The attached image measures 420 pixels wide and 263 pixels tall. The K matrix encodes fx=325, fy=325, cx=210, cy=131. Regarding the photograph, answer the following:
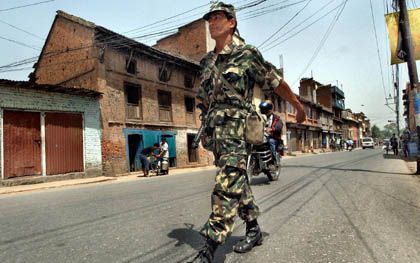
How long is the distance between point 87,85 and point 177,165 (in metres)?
7.14

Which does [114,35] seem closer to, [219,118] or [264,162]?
[264,162]

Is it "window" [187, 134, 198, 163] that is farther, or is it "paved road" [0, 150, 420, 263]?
"window" [187, 134, 198, 163]

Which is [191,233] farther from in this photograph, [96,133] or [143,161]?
[96,133]

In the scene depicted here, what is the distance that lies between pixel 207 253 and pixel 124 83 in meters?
16.0

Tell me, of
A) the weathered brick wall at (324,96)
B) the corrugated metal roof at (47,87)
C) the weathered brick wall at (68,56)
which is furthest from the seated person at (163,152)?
the weathered brick wall at (324,96)

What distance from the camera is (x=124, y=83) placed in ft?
56.3

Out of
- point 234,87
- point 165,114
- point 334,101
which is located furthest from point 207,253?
point 334,101

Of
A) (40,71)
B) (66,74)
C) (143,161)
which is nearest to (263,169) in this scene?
(143,161)

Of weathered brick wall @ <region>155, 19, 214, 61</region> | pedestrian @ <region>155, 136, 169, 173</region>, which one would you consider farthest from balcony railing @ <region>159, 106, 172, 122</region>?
weathered brick wall @ <region>155, 19, 214, 61</region>

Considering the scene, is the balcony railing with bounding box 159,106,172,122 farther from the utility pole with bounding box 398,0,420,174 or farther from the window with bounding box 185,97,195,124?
the utility pole with bounding box 398,0,420,174

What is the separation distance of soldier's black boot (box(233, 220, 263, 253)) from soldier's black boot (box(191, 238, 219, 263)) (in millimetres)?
495

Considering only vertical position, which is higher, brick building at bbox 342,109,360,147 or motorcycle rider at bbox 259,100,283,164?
brick building at bbox 342,109,360,147

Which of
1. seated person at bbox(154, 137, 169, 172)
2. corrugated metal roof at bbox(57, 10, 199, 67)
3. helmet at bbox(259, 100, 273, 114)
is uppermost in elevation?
corrugated metal roof at bbox(57, 10, 199, 67)

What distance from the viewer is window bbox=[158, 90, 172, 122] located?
19641 millimetres
